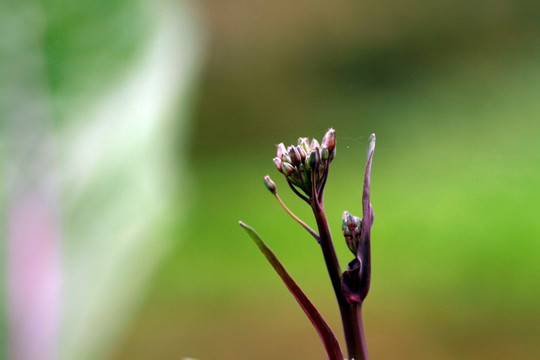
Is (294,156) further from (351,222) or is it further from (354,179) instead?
(354,179)

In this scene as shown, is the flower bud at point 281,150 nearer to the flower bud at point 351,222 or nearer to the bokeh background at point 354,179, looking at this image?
the flower bud at point 351,222

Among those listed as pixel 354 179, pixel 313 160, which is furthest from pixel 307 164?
pixel 354 179

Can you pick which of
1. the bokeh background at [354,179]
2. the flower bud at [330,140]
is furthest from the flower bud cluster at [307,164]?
the bokeh background at [354,179]

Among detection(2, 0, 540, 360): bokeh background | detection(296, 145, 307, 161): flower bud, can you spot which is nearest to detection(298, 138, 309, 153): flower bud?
detection(296, 145, 307, 161): flower bud

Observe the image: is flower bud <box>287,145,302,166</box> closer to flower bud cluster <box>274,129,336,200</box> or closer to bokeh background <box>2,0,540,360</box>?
flower bud cluster <box>274,129,336,200</box>

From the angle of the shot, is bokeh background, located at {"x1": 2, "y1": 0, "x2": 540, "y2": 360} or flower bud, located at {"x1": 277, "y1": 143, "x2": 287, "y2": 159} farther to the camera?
bokeh background, located at {"x1": 2, "y1": 0, "x2": 540, "y2": 360}

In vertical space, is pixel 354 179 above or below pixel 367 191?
above
